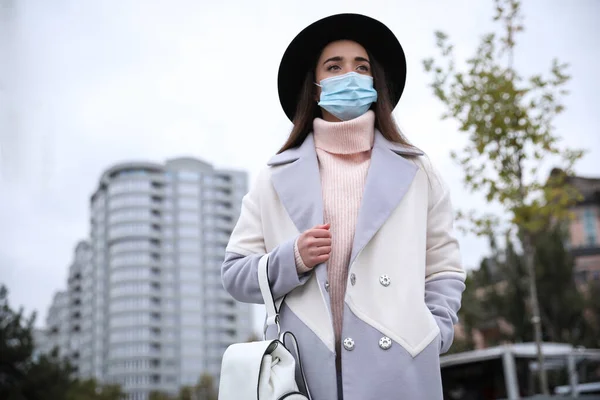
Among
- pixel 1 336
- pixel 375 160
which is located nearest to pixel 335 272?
pixel 375 160

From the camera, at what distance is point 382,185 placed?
8.32 ft

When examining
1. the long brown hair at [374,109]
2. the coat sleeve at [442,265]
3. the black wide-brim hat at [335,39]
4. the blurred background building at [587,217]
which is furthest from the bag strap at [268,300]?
the blurred background building at [587,217]

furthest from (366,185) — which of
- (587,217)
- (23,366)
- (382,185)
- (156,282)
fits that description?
(156,282)

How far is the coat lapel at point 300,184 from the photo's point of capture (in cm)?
252

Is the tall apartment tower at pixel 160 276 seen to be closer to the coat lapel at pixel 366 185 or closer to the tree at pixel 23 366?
the tree at pixel 23 366

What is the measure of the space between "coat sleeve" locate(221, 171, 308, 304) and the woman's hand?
4cm

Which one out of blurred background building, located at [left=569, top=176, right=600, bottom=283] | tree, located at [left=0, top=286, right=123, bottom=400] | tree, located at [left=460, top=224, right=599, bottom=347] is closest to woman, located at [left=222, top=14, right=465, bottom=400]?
tree, located at [left=460, top=224, right=599, bottom=347]

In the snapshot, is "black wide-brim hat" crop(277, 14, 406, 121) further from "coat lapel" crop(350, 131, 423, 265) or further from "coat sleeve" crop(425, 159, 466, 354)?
"coat sleeve" crop(425, 159, 466, 354)

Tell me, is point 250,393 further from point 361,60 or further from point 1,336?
point 1,336

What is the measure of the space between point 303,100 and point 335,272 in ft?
2.54

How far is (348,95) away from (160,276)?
122 meters

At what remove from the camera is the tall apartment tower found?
116000 millimetres

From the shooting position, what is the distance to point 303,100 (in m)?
2.91

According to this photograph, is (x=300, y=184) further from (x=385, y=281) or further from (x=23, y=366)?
(x=23, y=366)
